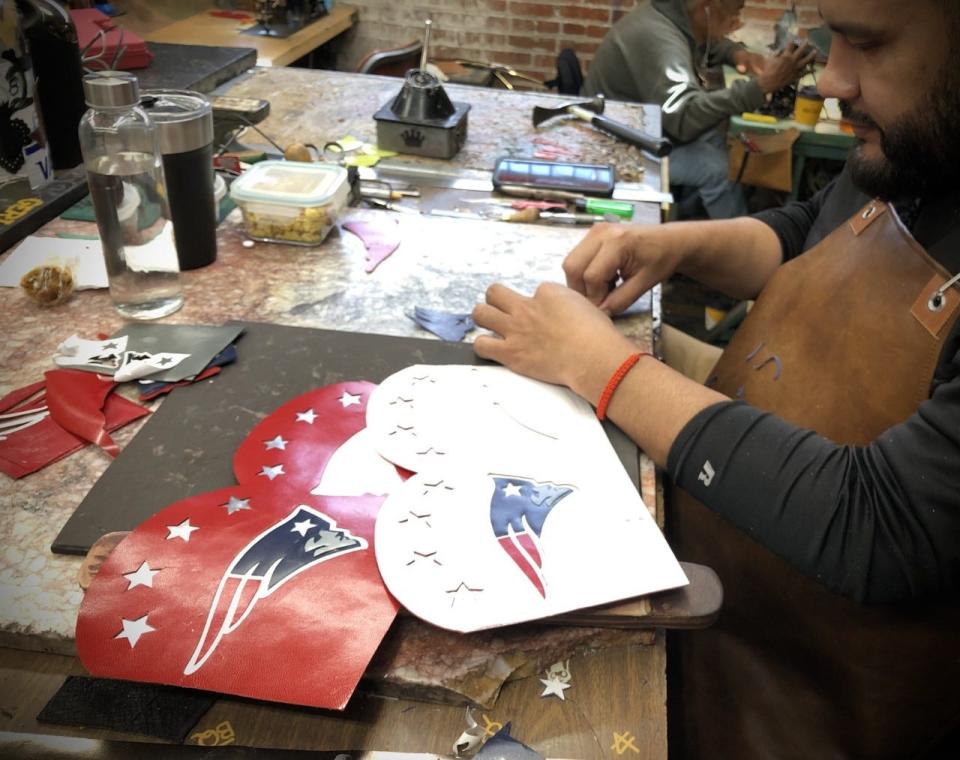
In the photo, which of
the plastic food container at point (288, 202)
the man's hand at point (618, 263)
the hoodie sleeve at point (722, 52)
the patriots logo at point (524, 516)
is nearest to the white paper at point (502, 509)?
the patriots logo at point (524, 516)

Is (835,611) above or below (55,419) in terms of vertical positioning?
below

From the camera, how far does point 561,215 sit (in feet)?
4.79

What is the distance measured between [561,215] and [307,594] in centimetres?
99

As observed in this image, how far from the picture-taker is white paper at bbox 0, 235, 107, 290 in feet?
3.78

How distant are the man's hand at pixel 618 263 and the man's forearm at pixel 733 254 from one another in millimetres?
69

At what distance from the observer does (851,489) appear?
76cm

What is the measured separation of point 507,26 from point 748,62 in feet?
4.24

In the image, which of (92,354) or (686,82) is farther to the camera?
(686,82)

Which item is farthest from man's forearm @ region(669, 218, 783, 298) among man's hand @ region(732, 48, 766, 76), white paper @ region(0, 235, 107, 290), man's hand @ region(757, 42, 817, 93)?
man's hand @ region(732, 48, 766, 76)

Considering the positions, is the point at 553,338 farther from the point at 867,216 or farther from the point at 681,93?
the point at 681,93

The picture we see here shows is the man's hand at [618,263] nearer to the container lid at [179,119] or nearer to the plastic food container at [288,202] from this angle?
the plastic food container at [288,202]

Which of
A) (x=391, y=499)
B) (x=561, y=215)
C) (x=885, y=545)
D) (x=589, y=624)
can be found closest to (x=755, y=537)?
(x=885, y=545)

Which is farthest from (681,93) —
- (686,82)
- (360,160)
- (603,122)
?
(360,160)

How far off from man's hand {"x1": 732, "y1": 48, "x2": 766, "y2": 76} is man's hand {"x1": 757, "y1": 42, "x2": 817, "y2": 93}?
0.53m
